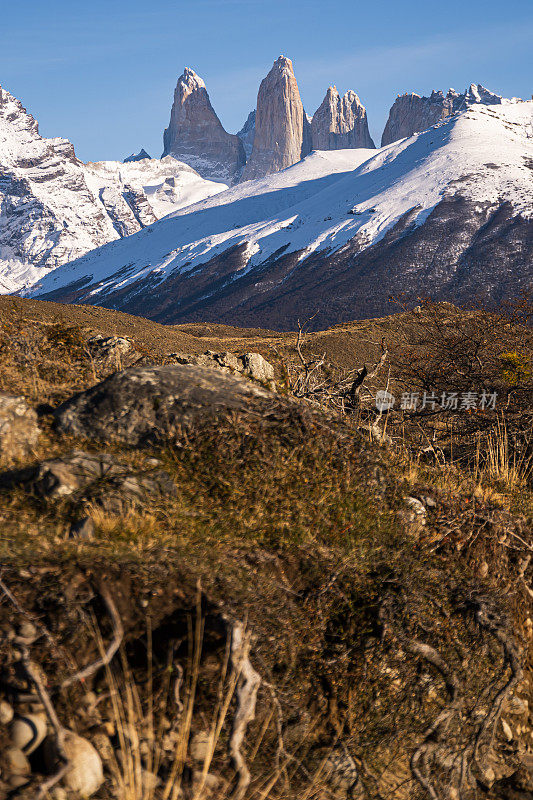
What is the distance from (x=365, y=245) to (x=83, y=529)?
427ft

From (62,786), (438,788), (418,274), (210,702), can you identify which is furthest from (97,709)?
(418,274)

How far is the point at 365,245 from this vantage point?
4985 inches

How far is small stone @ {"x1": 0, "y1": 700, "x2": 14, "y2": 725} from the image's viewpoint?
7.20ft

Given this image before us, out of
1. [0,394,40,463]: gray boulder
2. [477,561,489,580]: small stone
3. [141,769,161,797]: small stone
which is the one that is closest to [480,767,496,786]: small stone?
[477,561,489,580]: small stone

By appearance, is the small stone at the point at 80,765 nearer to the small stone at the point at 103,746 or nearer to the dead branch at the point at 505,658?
the small stone at the point at 103,746

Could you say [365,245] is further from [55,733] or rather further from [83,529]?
[55,733]

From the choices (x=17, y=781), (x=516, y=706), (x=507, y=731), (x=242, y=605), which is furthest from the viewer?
(x=516, y=706)

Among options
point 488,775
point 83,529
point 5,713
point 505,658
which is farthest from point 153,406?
point 488,775

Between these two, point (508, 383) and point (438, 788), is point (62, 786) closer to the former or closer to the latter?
point (438, 788)

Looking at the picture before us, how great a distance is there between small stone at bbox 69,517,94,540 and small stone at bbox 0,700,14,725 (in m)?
0.98

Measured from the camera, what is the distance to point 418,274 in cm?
10656

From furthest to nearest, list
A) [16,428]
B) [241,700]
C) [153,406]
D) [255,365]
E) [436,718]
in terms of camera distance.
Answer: [255,365] → [153,406] → [16,428] → [436,718] → [241,700]

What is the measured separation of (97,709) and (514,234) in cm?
11775

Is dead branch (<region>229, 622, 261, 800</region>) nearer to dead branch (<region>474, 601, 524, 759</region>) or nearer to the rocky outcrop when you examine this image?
dead branch (<region>474, 601, 524, 759</region>)
